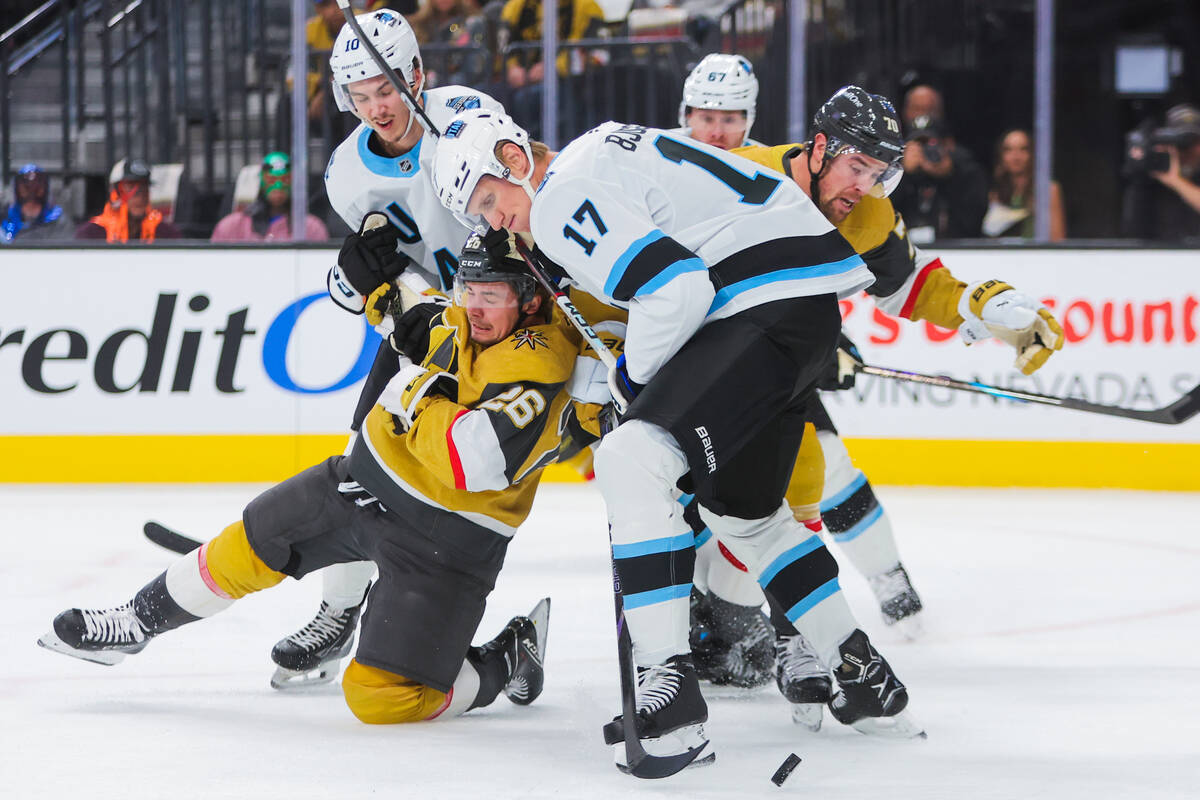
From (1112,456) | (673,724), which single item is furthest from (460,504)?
→ (1112,456)

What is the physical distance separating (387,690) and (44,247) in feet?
12.4

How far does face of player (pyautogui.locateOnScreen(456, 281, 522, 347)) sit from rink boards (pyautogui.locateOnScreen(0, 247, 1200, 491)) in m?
3.14

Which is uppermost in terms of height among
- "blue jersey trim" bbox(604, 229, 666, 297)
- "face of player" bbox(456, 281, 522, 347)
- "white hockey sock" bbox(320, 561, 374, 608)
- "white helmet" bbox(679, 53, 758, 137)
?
"white helmet" bbox(679, 53, 758, 137)

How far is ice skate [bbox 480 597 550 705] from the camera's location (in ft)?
8.66

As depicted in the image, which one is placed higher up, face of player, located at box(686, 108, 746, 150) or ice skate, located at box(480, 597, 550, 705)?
face of player, located at box(686, 108, 746, 150)

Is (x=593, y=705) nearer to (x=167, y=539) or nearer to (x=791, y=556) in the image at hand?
(x=791, y=556)

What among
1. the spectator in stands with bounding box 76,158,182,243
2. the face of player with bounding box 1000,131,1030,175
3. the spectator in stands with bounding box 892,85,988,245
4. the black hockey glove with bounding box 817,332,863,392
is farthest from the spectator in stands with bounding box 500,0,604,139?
the black hockey glove with bounding box 817,332,863,392

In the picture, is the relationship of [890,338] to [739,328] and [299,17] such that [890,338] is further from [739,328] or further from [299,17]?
[739,328]

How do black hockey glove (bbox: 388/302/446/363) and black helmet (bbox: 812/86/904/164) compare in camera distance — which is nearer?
black helmet (bbox: 812/86/904/164)

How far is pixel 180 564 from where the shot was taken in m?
2.61

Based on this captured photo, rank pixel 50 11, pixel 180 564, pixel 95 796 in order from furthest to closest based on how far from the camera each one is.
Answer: pixel 50 11, pixel 180 564, pixel 95 796

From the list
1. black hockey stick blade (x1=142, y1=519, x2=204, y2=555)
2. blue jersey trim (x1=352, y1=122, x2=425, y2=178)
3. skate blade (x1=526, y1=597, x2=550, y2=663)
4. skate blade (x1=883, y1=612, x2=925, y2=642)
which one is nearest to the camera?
skate blade (x1=526, y1=597, x2=550, y2=663)

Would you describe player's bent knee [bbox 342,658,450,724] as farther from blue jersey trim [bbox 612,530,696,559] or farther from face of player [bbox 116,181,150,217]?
face of player [bbox 116,181,150,217]

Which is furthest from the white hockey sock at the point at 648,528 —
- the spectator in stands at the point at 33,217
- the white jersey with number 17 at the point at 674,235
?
the spectator in stands at the point at 33,217
